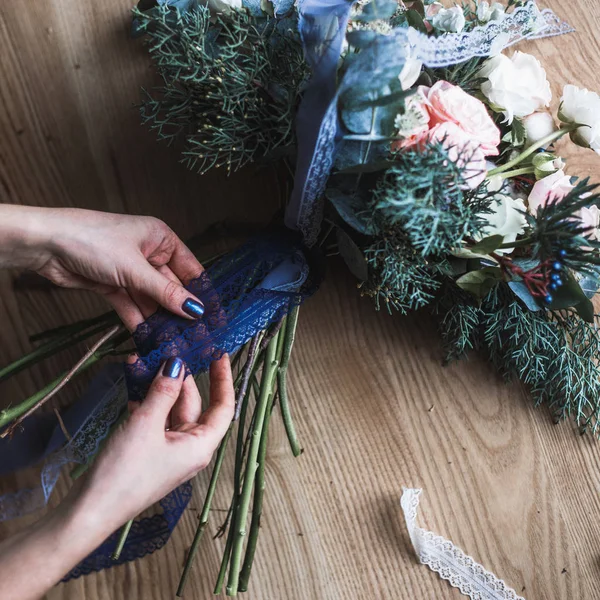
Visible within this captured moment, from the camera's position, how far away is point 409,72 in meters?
0.57

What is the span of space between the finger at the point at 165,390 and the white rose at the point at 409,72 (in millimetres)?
375

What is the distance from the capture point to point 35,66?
2.60 feet

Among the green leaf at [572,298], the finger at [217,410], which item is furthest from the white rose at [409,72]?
the finger at [217,410]

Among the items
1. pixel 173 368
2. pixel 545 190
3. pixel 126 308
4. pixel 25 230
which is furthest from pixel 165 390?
pixel 545 190

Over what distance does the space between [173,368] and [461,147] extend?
0.38 metres

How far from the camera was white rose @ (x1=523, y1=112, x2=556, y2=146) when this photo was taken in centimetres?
68

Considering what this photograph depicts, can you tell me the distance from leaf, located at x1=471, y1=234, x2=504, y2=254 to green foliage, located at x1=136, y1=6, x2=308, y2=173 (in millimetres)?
223

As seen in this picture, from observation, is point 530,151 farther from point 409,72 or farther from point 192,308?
point 192,308

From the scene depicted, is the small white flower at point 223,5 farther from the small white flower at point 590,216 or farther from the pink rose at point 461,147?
the small white flower at point 590,216

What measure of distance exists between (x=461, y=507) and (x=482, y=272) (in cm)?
37

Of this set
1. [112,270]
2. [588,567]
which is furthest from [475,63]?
[588,567]

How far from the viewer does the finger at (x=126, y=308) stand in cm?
71

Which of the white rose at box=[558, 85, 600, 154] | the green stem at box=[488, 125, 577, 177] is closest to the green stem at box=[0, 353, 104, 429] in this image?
the green stem at box=[488, 125, 577, 177]

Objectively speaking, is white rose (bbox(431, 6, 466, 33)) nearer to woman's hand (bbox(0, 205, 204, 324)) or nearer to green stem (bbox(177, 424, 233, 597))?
woman's hand (bbox(0, 205, 204, 324))
